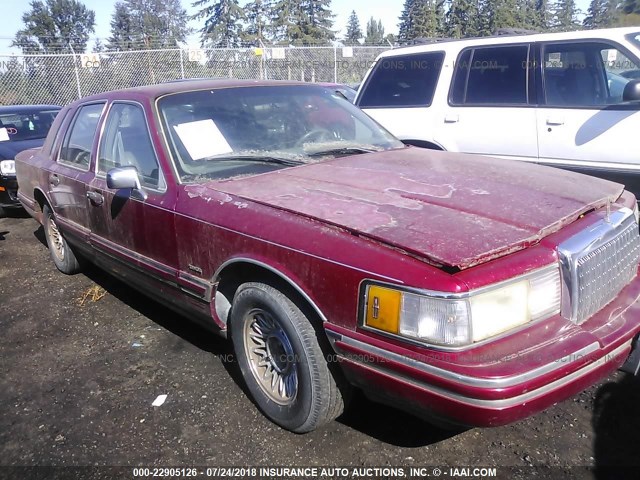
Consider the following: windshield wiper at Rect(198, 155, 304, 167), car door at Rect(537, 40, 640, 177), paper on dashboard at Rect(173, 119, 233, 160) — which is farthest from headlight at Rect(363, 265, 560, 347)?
car door at Rect(537, 40, 640, 177)

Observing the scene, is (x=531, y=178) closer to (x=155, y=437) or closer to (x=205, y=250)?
(x=205, y=250)

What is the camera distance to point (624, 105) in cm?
477

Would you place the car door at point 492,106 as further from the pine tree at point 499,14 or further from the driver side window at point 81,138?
the pine tree at point 499,14

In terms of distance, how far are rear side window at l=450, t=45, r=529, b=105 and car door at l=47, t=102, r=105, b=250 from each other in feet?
11.9

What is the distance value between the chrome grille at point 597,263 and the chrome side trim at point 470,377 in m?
0.22

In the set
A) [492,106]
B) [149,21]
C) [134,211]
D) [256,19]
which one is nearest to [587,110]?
[492,106]

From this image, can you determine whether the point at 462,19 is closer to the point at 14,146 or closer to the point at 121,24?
the point at 121,24

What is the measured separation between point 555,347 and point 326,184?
1.40 meters

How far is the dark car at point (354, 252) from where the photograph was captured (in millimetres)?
2031

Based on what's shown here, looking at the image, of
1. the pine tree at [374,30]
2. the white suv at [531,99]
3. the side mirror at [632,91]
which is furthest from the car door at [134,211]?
the pine tree at [374,30]

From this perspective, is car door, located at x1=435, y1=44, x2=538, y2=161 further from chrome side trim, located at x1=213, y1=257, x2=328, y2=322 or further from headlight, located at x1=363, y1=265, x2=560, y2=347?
chrome side trim, located at x1=213, y1=257, x2=328, y2=322

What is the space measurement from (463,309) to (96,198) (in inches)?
113

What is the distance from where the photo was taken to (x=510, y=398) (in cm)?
194

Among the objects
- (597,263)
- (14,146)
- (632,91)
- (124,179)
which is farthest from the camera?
(14,146)
